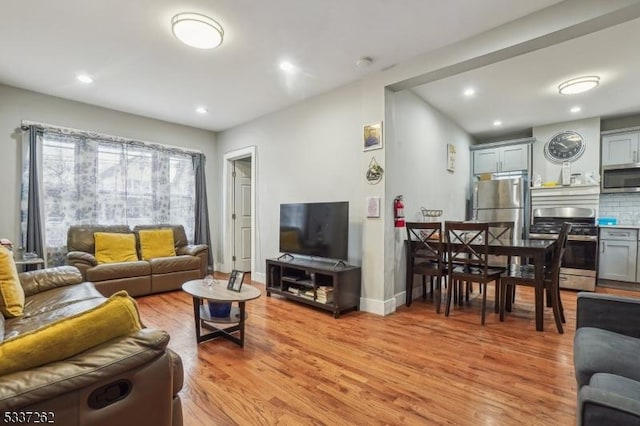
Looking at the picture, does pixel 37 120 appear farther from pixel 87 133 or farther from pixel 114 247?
pixel 114 247

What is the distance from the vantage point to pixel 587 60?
3.21 meters

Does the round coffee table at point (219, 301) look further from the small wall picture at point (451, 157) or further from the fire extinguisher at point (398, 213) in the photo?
the small wall picture at point (451, 157)

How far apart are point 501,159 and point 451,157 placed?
1.28 m

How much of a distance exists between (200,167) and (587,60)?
5.55m

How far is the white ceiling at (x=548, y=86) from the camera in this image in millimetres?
2991

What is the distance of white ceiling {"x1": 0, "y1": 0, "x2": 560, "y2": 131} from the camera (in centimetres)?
237

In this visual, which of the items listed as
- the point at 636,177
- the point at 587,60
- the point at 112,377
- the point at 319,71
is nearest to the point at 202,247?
the point at 319,71

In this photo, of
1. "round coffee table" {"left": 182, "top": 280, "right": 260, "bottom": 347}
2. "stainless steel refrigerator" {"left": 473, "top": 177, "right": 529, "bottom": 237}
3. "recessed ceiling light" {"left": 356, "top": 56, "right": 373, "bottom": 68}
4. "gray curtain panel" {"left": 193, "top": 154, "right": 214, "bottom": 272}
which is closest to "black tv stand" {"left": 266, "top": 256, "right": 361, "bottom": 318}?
"round coffee table" {"left": 182, "top": 280, "right": 260, "bottom": 347}

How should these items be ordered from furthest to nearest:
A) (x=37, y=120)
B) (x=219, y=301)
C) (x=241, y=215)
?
(x=241, y=215) → (x=37, y=120) → (x=219, y=301)

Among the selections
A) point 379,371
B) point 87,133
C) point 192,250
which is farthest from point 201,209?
point 379,371

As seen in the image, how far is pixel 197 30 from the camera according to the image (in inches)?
99.3

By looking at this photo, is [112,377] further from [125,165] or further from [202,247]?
[125,165]

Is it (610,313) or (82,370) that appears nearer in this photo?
(82,370)

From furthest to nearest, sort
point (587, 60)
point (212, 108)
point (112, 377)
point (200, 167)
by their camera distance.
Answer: point (200, 167) < point (212, 108) < point (587, 60) < point (112, 377)
